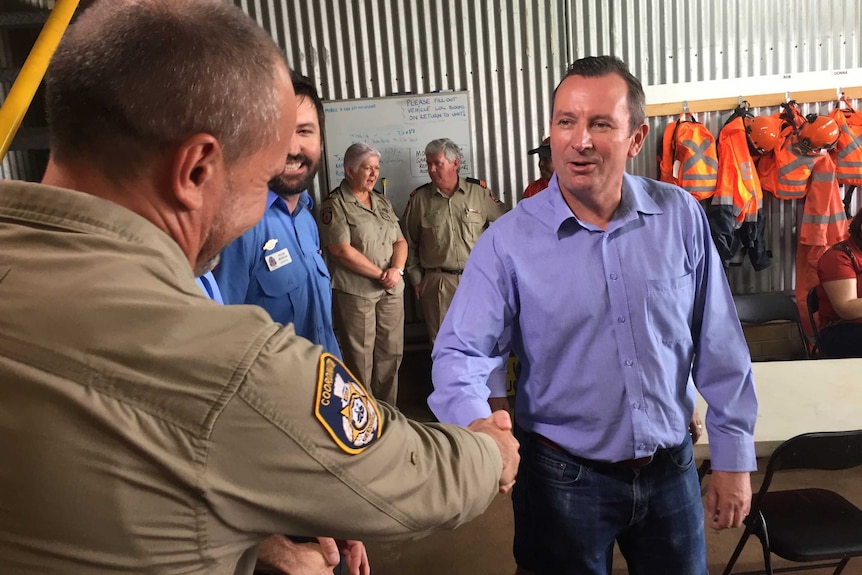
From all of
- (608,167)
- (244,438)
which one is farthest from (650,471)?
(244,438)

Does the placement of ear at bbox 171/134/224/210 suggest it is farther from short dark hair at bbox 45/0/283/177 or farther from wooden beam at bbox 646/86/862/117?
wooden beam at bbox 646/86/862/117

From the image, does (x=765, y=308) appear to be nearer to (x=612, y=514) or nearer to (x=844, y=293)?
(x=844, y=293)

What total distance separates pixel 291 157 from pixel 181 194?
1.48 meters

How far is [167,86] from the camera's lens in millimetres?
657

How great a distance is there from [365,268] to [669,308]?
3.11 metres

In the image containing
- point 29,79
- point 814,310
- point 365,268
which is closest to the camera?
point 29,79

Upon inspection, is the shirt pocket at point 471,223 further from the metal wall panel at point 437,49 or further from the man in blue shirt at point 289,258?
the man in blue shirt at point 289,258

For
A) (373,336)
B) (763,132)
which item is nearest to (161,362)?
(373,336)

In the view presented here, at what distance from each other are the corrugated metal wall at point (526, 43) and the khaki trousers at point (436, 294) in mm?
1219

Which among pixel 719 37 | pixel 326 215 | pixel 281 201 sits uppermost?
pixel 719 37

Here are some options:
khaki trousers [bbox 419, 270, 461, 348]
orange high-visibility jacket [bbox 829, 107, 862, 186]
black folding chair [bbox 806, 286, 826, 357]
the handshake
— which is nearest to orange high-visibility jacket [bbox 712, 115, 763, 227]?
orange high-visibility jacket [bbox 829, 107, 862, 186]

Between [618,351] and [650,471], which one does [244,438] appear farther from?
[650,471]

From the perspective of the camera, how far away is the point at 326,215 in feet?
14.6

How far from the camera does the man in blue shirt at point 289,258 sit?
2016 mm
